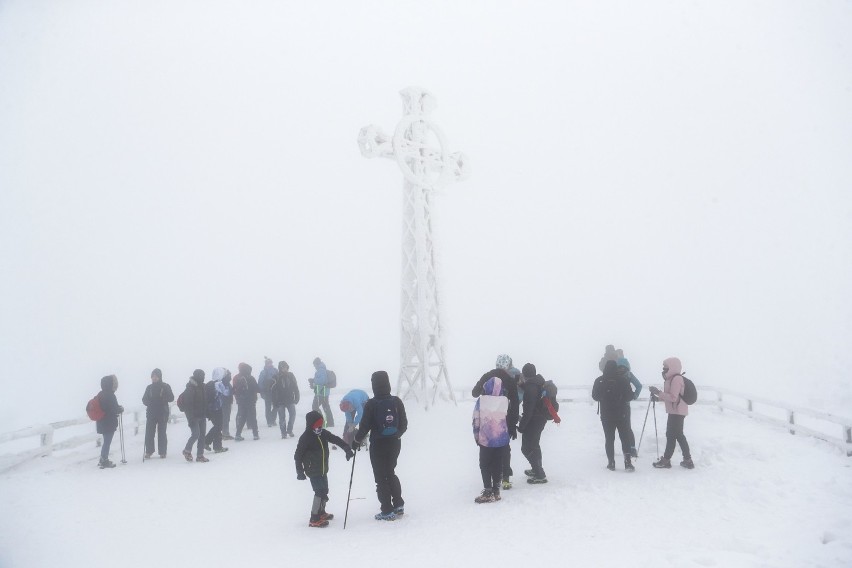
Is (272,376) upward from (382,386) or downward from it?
downward

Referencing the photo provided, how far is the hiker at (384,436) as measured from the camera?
276 inches

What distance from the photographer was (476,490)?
8.32 metres

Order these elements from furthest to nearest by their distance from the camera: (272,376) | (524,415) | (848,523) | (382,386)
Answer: (272,376), (524,415), (382,386), (848,523)

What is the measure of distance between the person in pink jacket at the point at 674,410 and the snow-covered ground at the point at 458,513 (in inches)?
9.3

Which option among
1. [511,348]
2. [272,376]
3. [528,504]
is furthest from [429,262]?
[511,348]

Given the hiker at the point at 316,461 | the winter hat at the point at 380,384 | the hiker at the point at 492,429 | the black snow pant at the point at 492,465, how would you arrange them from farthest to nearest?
the black snow pant at the point at 492,465, the hiker at the point at 492,429, the winter hat at the point at 380,384, the hiker at the point at 316,461

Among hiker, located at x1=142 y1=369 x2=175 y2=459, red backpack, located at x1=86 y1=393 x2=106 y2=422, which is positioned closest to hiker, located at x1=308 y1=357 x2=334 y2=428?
hiker, located at x1=142 y1=369 x2=175 y2=459

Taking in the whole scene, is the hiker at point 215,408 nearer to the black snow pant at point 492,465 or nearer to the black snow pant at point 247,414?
the black snow pant at point 247,414

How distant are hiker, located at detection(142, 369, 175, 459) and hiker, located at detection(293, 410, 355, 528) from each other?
17.3 ft

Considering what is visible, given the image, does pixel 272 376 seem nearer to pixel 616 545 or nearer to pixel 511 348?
pixel 616 545

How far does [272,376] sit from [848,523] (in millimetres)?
12624

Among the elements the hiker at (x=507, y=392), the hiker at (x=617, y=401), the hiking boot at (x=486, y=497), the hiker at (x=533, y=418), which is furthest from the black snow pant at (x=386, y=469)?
the hiker at (x=617, y=401)

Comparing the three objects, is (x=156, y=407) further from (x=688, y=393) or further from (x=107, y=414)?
(x=688, y=393)

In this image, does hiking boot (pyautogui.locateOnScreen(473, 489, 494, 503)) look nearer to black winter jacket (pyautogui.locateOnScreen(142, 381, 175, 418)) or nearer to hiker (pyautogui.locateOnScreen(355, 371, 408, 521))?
hiker (pyautogui.locateOnScreen(355, 371, 408, 521))
